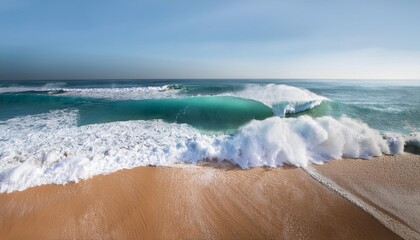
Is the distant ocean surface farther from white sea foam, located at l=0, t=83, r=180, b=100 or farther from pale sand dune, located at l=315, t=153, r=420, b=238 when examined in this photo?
white sea foam, located at l=0, t=83, r=180, b=100

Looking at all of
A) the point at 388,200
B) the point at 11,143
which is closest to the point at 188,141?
the point at 388,200

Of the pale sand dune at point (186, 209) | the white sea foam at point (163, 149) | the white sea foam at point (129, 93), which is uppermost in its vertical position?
the white sea foam at point (129, 93)

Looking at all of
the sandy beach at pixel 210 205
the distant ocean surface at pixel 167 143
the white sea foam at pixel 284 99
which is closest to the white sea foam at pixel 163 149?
the distant ocean surface at pixel 167 143

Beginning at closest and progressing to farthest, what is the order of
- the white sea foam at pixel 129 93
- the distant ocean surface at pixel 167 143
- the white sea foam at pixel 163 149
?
the white sea foam at pixel 163 149, the distant ocean surface at pixel 167 143, the white sea foam at pixel 129 93

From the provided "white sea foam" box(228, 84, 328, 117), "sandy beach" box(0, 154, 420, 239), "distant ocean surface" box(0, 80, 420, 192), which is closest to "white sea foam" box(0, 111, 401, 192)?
"distant ocean surface" box(0, 80, 420, 192)

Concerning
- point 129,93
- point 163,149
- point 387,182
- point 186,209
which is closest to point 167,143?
point 163,149

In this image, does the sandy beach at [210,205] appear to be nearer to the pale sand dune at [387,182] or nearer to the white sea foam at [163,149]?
the pale sand dune at [387,182]
